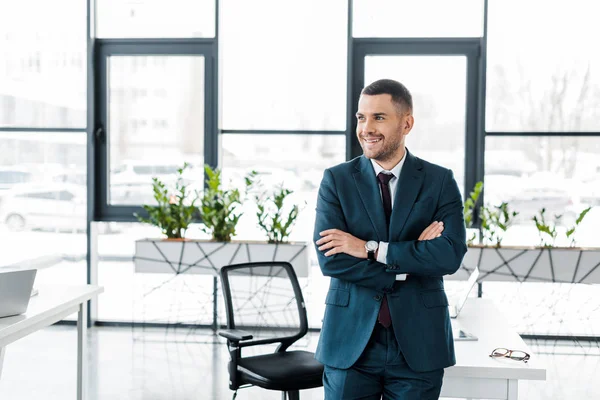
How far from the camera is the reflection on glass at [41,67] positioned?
5.72 metres

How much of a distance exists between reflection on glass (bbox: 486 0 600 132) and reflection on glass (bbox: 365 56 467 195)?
0.78 ft

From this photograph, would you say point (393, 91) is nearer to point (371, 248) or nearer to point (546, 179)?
point (371, 248)

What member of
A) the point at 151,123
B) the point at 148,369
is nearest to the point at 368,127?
the point at 148,369

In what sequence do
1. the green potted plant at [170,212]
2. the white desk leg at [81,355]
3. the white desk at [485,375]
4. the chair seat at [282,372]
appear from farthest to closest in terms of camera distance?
the green potted plant at [170,212] < the white desk leg at [81,355] < the chair seat at [282,372] < the white desk at [485,375]

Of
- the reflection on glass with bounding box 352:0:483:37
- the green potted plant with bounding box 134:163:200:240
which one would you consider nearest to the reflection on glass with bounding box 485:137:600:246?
the reflection on glass with bounding box 352:0:483:37

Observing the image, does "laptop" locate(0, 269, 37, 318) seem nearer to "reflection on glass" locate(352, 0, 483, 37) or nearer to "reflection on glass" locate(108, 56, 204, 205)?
"reflection on glass" locate(108, 56, 204, 205)

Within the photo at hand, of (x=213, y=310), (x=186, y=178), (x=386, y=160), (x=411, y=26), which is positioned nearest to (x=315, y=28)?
(x=411, y=26)

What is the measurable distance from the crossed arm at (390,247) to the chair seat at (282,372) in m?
0.87

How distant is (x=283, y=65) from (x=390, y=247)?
150 inches

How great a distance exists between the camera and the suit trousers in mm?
2006

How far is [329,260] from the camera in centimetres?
220

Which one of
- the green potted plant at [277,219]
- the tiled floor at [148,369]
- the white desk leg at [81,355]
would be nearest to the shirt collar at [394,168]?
the white desk leg at [81,355]

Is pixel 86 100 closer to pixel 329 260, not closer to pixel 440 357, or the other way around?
pixel 329 260

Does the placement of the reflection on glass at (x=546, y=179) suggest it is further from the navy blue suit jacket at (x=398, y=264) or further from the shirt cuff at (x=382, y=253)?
the shirt cuff at (x=382, y=253)
